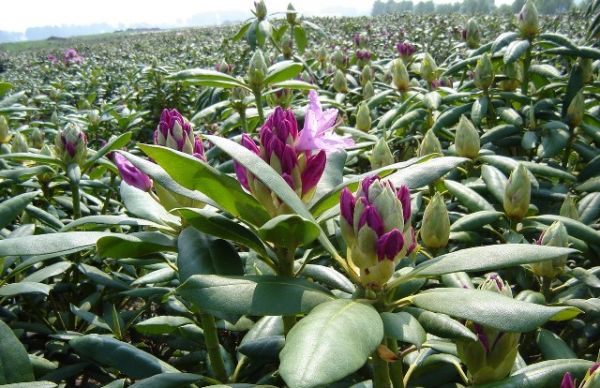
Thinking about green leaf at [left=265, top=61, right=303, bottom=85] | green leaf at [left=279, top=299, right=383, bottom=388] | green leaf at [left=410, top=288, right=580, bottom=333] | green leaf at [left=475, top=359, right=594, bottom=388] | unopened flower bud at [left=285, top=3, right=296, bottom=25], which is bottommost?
green leaf at [left=475, top=359, right=594, bottom=388]

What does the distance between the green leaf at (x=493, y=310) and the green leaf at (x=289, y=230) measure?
17 centimetres

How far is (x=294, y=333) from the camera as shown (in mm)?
→ 591

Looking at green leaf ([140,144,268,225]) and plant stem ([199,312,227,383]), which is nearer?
green leaf ([140,144,268,225])

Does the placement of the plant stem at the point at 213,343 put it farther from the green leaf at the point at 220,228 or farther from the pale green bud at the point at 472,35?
the pale green bud at the point at 472,35

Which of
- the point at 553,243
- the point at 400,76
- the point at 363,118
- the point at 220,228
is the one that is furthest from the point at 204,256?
the point at 400,76

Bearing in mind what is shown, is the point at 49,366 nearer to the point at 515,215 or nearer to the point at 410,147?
the point at 515,215

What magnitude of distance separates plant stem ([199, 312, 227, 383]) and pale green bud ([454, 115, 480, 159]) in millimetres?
919

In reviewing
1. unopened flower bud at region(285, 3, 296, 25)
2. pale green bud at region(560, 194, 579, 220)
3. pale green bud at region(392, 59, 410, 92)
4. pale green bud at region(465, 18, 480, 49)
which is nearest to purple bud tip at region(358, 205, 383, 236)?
pale green bud at region(560, 194, 579, 220)

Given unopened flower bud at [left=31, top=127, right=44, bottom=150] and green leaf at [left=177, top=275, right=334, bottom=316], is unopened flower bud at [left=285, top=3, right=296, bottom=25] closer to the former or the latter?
unopened flower bud at [left=31, top=127, right=44, bottom=150]

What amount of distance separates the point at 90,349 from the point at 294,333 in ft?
1.96

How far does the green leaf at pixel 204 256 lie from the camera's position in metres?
A: 0.77

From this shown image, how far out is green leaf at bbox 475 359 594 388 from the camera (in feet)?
2.55

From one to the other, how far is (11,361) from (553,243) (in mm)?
995

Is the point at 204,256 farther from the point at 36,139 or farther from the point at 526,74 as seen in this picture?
the point at 36,139
